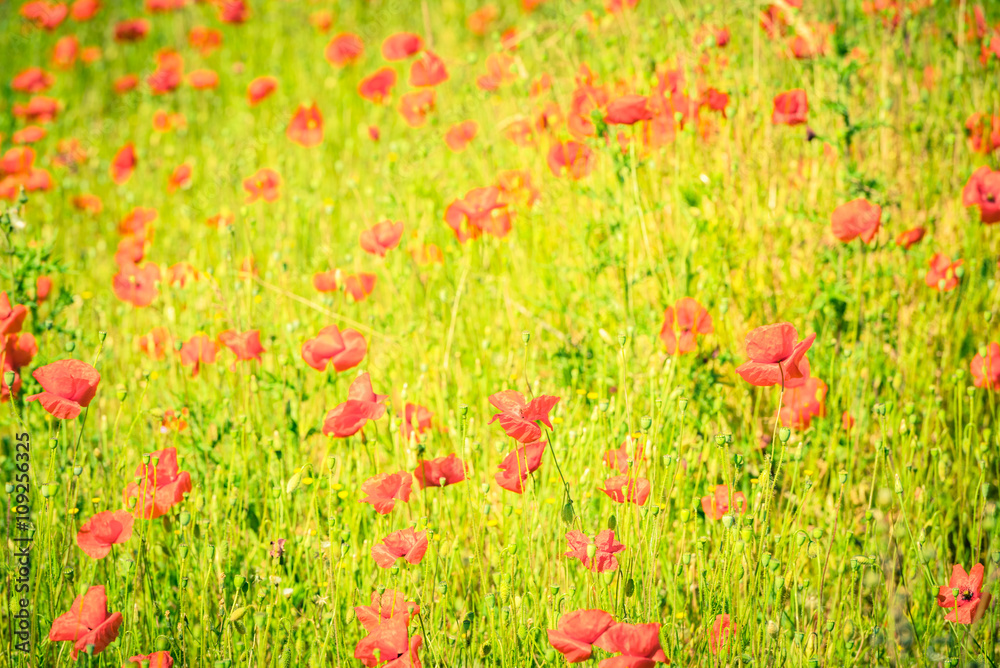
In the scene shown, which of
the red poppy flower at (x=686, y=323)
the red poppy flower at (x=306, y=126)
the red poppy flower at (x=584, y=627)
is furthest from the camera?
the red poppy flower at (x=306, y=126)

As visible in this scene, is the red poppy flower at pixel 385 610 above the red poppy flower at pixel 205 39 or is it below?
below

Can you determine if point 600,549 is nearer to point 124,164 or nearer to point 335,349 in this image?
point 335,349

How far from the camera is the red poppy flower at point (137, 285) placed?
2.40m

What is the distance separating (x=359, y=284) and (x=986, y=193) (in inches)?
66.5

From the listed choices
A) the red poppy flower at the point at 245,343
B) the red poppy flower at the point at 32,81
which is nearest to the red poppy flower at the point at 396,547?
the red poppy flower at the point at 245,343

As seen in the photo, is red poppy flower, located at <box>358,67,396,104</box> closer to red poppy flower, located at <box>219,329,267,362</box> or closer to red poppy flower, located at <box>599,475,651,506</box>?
red poppy flower, located at <box>219,329,267,362</box>

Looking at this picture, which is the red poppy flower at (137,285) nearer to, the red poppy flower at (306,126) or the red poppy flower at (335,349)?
the red poppy flower at (335,349)

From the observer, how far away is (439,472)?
5.00ft

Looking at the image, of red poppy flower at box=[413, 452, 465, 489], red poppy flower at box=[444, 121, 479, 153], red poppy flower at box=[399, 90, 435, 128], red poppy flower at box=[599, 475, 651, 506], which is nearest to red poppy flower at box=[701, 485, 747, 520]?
red poppy flower at box=[599, 475, 651, 506]

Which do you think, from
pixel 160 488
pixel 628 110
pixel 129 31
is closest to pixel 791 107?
pixel 628 110

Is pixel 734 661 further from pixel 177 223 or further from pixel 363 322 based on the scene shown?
pixel 177 223

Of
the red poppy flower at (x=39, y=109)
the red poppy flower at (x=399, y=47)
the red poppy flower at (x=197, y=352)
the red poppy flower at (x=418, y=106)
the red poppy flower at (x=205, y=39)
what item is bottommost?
the red poppy flower at (x=197, y=352)

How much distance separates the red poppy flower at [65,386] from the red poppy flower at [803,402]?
1460 mm

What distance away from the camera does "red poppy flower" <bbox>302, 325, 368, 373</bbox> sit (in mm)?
1744
